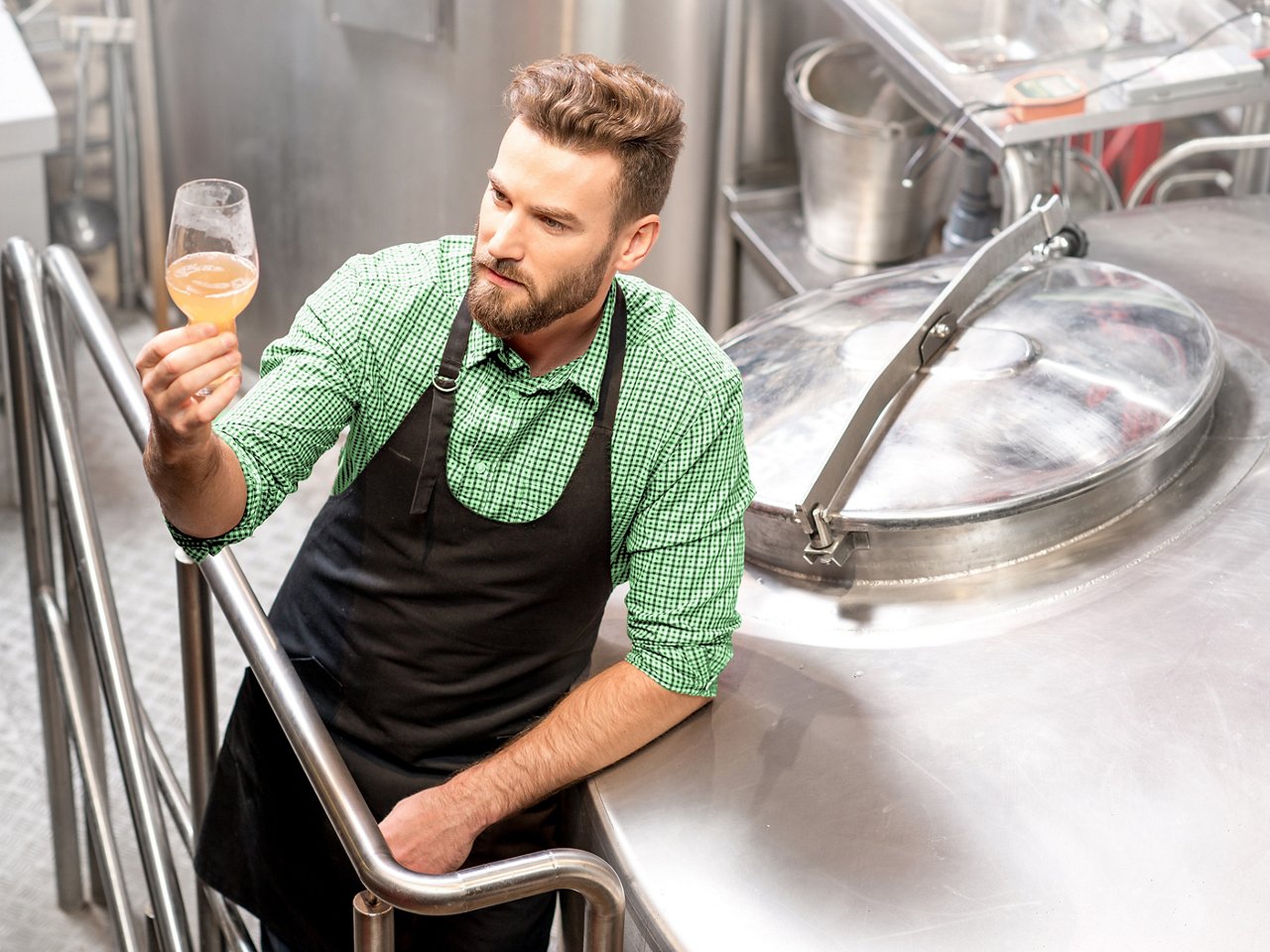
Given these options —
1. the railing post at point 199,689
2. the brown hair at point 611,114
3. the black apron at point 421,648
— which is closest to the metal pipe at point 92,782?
the railing post at point 199,689

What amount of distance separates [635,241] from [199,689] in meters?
0.72

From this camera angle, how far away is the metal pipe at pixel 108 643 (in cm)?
173

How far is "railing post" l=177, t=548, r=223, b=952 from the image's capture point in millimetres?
1587

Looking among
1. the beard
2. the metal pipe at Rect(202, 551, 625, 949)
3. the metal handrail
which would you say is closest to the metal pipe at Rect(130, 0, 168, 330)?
the metal handrail

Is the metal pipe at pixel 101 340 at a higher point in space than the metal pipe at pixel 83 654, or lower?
higher

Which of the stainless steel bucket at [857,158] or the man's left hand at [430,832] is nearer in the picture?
the man's left hand at [430,832]

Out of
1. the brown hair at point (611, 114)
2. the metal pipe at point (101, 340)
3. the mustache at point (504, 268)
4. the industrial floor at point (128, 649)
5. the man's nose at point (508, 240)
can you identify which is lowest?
the industrial floor at point (128, 649)

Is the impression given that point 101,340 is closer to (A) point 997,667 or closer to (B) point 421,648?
(B) point 421,648

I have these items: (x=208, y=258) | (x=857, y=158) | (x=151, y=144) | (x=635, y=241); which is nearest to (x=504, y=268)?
(x=635, y=241)

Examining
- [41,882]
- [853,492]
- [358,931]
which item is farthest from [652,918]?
[41,882]

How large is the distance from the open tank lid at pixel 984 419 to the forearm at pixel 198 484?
569 millimetres

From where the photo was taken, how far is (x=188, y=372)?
113 centimetres

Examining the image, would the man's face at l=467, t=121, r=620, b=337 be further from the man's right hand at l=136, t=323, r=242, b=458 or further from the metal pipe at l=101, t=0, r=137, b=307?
the metal pipe at l=101, t=0, r=137, b=307

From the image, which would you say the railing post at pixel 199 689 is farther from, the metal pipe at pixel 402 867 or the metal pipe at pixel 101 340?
the metal pipe at pixel 402 867
